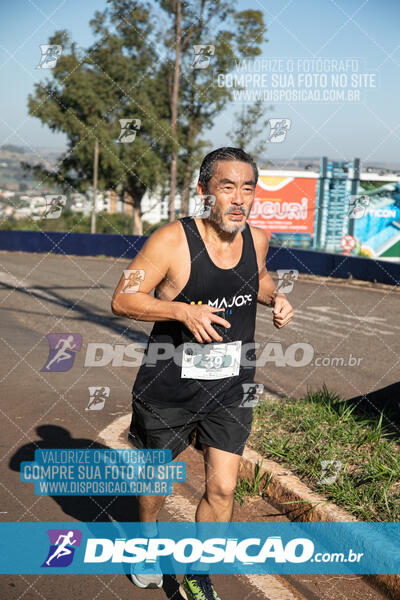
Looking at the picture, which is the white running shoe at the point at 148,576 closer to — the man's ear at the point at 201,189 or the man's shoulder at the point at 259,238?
the man's shoulder at the point at 259,238

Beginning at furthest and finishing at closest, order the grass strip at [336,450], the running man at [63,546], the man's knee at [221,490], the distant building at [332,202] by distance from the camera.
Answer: the distant building at [332,202] → the grass strip at [336,450] → the running man at [63,546] → the man's knee at [221,490]

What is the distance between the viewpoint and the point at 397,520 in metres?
3.64

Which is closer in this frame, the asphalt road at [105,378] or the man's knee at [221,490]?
the man's knee at [221,490]

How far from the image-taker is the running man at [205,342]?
3.21 meters

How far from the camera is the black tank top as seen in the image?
322 centimetres

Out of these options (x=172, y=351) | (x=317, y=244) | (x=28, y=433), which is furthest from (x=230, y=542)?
(x=317, y=244)

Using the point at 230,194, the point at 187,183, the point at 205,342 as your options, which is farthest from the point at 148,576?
the point at 187,183

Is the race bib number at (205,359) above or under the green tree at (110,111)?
under

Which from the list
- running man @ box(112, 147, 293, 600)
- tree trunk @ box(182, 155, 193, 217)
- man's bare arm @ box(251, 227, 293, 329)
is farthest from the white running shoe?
tree trunk @ box(182, 155, 193, 217)

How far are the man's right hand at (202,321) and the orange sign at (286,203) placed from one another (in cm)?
3772

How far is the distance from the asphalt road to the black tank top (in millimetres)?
925

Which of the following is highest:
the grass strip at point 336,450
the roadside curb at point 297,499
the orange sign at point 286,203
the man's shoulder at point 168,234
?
the orange sign at point 286,203

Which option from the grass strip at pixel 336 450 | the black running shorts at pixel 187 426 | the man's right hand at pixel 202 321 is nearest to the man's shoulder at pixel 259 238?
the man's right hand at pixel 202 321

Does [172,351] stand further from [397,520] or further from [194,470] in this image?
[194,470]
